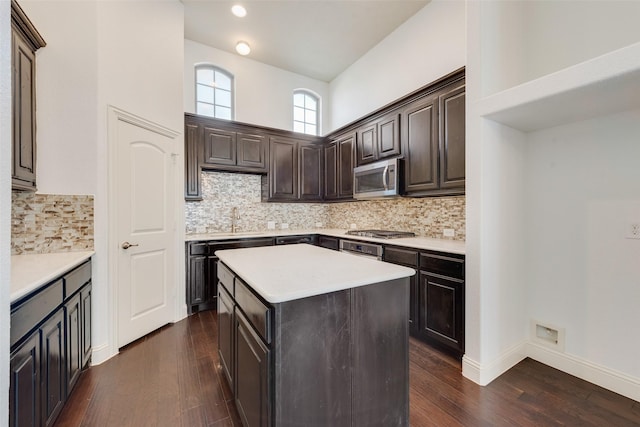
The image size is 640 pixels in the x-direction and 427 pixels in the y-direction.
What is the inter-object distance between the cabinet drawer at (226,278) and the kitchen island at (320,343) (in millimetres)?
52

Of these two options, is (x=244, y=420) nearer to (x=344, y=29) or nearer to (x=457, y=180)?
(x=457, y=180)

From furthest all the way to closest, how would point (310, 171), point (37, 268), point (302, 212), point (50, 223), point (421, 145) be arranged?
point (302, 212)
point (310, 171)
point (421, 145)
point (50, 223)
point (37, 268)

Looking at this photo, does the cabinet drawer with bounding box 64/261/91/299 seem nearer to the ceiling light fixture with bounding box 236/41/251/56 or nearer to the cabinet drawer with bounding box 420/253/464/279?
the cabinet drawer with bounding box 420/253/464/279

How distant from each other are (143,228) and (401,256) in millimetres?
2617

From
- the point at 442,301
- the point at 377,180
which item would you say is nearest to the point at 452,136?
the point at 377,180

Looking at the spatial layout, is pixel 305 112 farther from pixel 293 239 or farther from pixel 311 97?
pixel 293 239

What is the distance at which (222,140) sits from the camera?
3730 mm

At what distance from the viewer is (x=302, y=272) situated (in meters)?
1.43

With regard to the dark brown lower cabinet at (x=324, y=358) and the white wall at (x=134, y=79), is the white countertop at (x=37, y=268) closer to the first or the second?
the white wall at (x=134, y=79)

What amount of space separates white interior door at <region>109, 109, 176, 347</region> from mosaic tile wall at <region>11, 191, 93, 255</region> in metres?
0.26

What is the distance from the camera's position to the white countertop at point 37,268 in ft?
4.09

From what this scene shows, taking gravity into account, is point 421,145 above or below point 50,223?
above

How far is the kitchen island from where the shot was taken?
1.13 meters

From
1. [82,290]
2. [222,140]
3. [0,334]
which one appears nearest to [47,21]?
[222,140]
